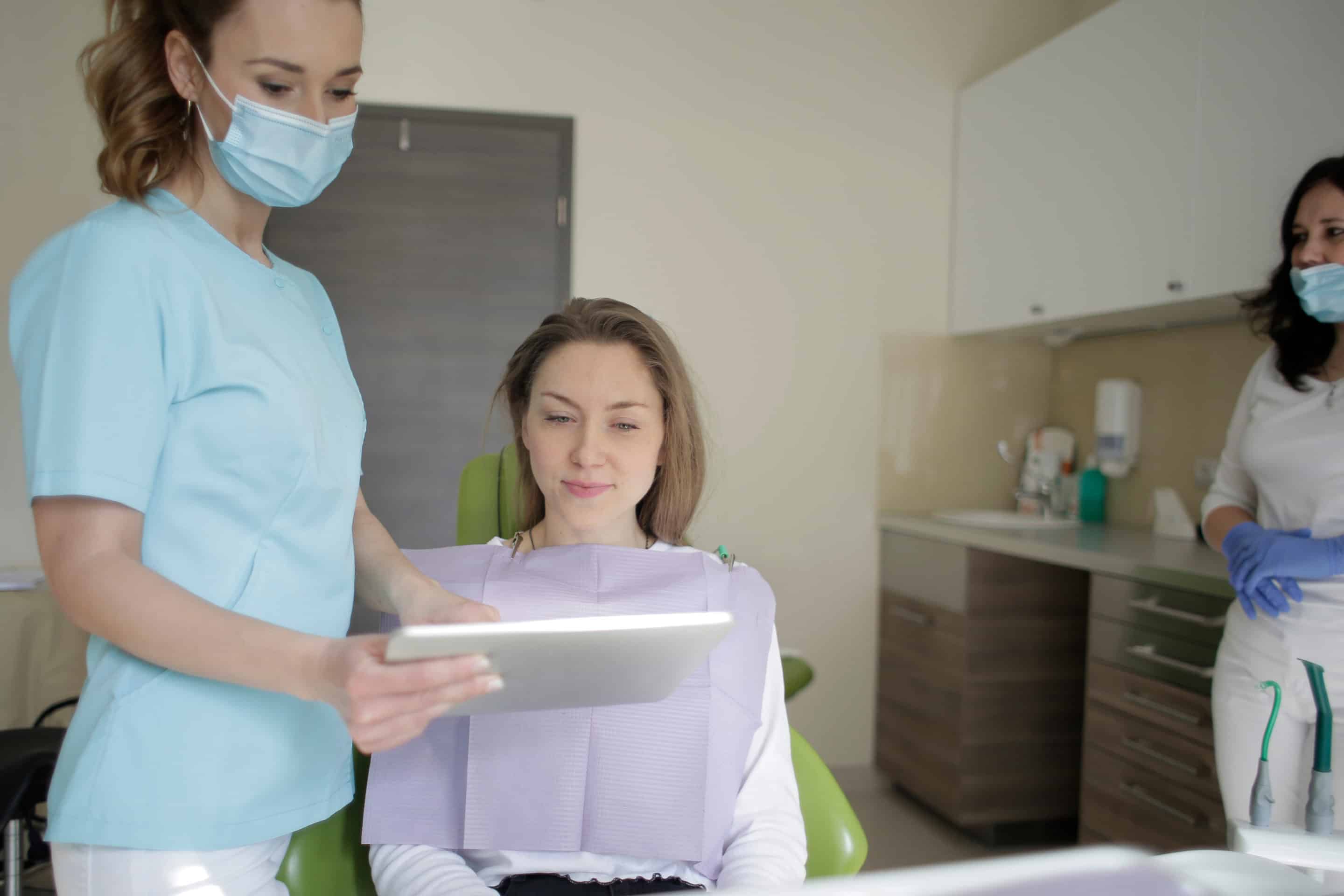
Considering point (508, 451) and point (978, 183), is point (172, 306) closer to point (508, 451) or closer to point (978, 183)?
point (508, 451)

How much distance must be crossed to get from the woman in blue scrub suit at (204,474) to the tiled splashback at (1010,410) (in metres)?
2.54

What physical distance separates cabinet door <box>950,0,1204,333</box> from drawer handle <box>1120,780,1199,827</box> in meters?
1.20

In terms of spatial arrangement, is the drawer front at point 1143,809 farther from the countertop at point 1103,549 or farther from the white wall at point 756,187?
the white wall at point 756,187

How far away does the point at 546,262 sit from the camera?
2.94 metres

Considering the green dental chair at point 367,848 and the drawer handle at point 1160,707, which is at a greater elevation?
the green dental chair at point 367,848

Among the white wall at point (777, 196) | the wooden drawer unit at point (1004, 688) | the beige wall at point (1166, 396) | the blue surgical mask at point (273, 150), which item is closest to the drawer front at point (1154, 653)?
the wooden drawer unit at point (1004, 688)

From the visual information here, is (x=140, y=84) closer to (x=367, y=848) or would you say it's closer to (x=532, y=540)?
(x=532, y=540)

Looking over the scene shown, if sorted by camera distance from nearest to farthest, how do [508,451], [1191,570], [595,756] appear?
[595,756], [508,451], [1191,570]

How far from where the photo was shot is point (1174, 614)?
2125 mm

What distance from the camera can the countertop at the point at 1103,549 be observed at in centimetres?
212

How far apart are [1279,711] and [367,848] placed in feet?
4.52

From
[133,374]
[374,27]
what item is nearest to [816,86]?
[374,27]

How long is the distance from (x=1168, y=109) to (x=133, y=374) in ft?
8.46

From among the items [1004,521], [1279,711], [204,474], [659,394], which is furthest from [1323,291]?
[204,474]
